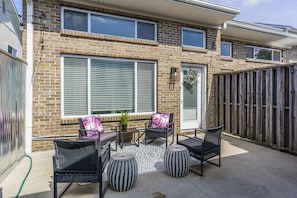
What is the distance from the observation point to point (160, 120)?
18.7ft

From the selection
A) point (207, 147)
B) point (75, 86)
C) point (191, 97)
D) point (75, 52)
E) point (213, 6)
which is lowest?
point (207, 147)

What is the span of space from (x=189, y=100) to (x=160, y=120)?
5.49ft

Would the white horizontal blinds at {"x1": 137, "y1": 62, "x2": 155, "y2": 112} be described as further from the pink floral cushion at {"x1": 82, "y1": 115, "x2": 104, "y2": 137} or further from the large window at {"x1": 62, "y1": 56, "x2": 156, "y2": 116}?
the pink floral cushion at {"x1": 82, "y1": 115, "x2": 104, "y2": 137}

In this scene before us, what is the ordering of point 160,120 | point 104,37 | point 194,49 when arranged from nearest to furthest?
1. point 104,37
2. point 160,120
3. point 194,49

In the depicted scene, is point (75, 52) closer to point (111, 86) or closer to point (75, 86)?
point (75, 86)

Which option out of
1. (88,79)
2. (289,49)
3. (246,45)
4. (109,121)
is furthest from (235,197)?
(289,49)

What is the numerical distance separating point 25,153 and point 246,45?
31.2ft

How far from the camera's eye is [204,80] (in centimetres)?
691

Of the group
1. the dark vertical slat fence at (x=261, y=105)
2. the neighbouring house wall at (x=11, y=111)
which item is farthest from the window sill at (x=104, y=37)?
the dark vertical slat fence at (x=261, y=105)

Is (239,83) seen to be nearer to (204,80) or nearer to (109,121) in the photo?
(204,80)

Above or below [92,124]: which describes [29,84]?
above

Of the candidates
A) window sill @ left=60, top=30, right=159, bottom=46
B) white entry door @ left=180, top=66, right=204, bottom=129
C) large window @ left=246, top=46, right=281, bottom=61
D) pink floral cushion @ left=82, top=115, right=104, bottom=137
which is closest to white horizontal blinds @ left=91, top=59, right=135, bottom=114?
pink floral cushion @ left=82, top=115, right=104, bottom=137

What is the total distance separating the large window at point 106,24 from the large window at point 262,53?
5545mm

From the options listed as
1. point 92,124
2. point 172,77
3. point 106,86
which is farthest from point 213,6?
point 92,124
